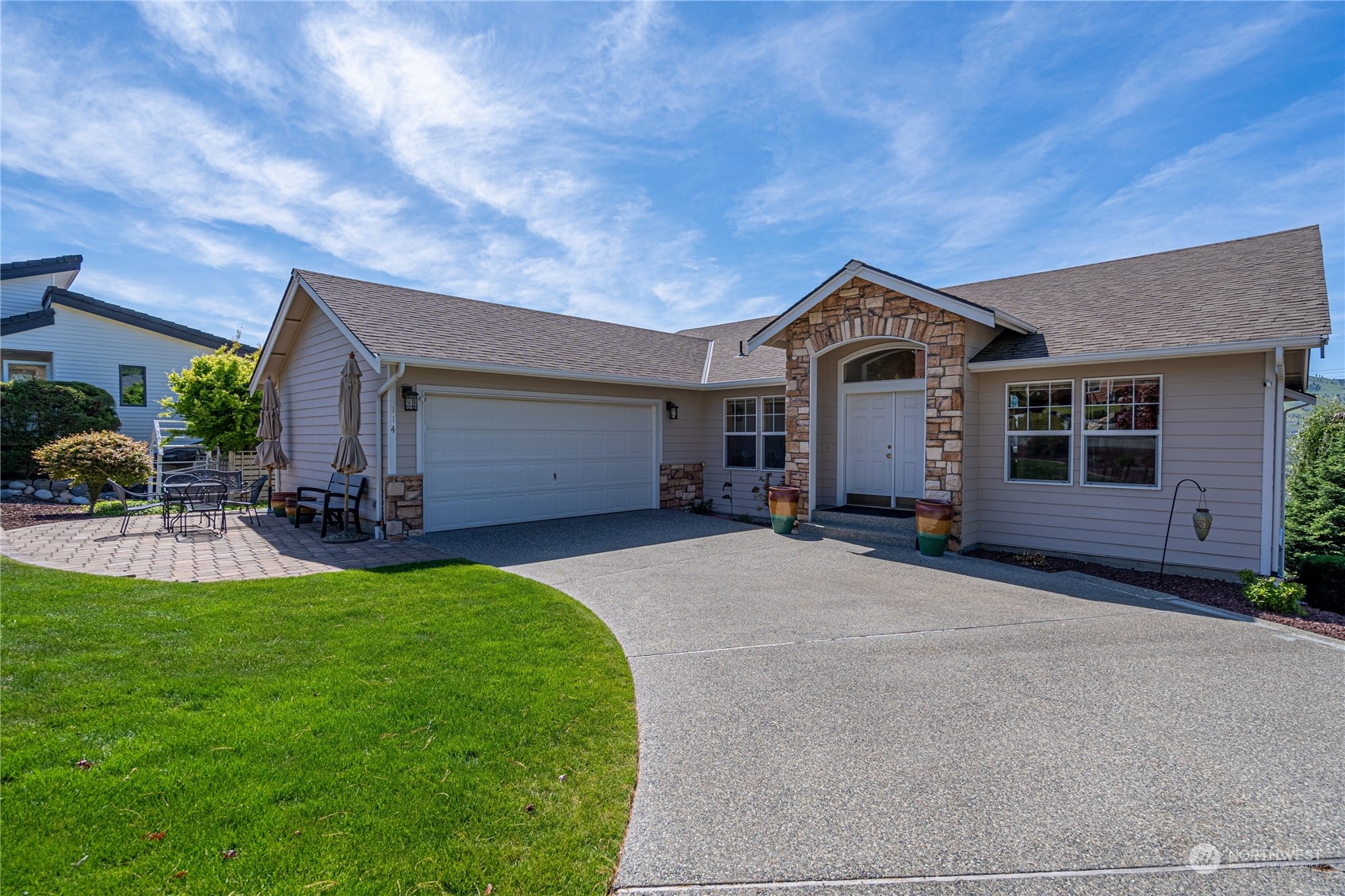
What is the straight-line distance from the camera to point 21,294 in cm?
1847

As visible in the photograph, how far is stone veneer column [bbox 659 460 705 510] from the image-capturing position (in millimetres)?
13766

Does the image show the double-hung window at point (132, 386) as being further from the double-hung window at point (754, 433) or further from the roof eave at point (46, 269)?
the double-hung window at point (754, 433)

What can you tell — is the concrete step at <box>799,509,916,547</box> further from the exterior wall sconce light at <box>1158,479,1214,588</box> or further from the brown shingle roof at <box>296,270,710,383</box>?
the brown shingle roof at <box>296,270,710,383</box>

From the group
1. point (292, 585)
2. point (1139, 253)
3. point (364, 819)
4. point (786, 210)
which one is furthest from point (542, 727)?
point (1139, 253)

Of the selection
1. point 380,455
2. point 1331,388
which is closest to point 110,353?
point 380,455

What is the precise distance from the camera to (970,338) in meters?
9.43

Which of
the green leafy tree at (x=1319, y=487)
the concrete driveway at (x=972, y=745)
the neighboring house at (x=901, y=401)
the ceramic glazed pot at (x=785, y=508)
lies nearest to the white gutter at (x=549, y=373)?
the neighboring house at (x=901, y=401)

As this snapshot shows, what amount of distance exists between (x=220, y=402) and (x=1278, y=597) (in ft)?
66.5

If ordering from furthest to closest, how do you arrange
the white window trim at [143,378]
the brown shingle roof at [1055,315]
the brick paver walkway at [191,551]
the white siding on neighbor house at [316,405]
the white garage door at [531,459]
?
the white window trim at [143,378] → the white garage door at [531,459] → the white siding on neighbor house at [316,405] → the brown shingle roof at [1055,315] → the brick paver walkway at [191,551]

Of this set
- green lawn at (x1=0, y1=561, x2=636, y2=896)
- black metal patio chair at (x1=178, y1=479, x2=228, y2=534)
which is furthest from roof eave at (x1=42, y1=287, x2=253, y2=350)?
green lawn at (x1=0, y1=561, x2=636, y2=896)

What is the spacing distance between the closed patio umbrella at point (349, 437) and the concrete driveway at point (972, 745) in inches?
199

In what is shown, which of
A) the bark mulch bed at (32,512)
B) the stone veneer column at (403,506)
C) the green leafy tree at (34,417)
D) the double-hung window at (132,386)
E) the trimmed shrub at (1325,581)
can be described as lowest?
the trimmed shrub at (1325,581)

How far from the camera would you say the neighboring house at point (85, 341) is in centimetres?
1756

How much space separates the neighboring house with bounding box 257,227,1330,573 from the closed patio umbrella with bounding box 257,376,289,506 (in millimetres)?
543
